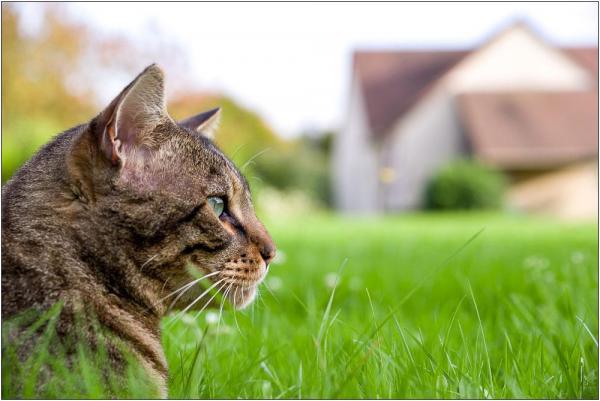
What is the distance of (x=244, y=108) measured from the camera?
31875 mm

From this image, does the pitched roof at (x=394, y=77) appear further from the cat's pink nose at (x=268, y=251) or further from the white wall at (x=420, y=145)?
the cat's pink nose at (x=268, y=251)

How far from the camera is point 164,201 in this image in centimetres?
185

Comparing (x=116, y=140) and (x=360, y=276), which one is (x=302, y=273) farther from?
(x=116, y=140)

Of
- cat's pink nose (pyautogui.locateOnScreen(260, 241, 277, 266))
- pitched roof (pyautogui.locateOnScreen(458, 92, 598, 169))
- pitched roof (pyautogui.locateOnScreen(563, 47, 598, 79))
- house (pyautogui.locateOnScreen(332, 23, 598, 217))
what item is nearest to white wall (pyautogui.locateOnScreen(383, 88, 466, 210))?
house (pyautogui.locateOnScreen(332, 23, 598, 217))

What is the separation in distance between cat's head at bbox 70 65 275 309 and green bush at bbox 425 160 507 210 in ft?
65.7

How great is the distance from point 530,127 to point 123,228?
23137 millimetres

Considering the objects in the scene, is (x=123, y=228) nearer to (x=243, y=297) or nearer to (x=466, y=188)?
(x=243, y=297)

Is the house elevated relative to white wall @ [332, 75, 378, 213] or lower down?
elevated

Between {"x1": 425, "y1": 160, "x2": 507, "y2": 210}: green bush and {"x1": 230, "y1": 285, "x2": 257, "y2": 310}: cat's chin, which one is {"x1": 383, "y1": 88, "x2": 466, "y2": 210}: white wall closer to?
{"x1": 425, "y1": 160, "x2": 507, "y2": 210}: green bush

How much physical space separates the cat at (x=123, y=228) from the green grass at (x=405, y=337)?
22 centimetres

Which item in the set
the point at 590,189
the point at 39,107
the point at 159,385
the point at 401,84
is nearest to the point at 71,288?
the point at 159,385

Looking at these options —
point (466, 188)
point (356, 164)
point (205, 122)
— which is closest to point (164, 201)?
point (205, 122)

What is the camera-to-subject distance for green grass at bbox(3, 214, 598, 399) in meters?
1.86

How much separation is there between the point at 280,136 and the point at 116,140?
39.4m
